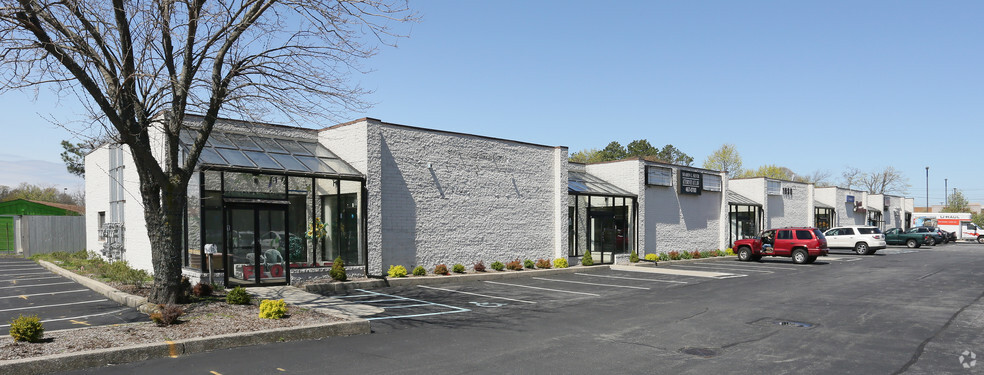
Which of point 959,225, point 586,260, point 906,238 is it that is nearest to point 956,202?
point 959,225

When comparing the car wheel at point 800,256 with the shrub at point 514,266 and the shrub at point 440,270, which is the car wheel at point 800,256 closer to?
the shrub at point 514,266

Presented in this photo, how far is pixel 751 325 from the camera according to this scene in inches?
439

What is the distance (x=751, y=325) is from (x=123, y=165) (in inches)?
750

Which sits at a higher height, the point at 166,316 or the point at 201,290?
the point at 166,316

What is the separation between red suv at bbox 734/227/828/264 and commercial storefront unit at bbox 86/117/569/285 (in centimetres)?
→ 1134

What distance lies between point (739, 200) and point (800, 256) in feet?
30.0

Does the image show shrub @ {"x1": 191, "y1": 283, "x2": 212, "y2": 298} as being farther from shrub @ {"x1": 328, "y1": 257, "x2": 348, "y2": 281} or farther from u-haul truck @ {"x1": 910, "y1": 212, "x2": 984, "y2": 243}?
u-haul truck @ {"x1": 910, "y1": 212, "x2": 984, "y2": 243}

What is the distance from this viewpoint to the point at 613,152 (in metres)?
74.1

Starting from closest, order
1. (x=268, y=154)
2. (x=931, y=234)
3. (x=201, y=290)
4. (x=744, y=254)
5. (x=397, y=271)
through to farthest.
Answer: (x=201, y=290) < (x=268, y=154) < (x=397, y=271) < (x=744, y=254) < (x=931, y=234)

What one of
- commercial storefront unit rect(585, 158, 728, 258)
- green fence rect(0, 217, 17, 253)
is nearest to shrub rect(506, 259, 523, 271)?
commercial storefront unit rect(585, 158, 728, 258)

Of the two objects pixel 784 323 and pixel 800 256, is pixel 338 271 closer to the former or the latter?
pixel 784 323

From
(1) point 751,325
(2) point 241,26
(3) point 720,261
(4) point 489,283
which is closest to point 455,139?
(4) point 489,283

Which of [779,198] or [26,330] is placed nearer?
[26,330]

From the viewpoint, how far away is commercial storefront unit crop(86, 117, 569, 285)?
15562mm
